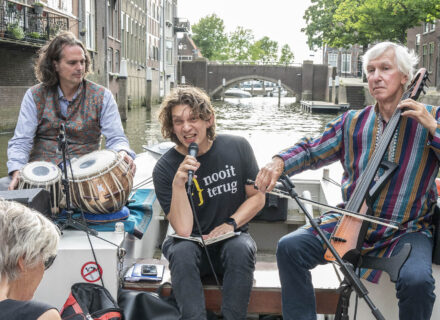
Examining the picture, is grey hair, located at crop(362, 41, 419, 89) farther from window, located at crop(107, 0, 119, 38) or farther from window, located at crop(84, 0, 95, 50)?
window, located at crop(107, 0, 119, 38)

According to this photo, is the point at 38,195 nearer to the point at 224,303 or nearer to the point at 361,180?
the point at 224,303

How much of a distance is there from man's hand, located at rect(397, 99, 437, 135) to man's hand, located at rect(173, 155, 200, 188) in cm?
77

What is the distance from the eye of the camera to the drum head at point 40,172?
247 centimetres

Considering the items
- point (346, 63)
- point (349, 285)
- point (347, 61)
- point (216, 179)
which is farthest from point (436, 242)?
point (346, 63)

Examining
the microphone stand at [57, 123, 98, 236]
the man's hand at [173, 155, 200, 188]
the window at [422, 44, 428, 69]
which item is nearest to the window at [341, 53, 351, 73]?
the window at [422, 44, 428, 69]

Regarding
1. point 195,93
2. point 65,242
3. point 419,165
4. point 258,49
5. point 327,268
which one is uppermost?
point 258,49

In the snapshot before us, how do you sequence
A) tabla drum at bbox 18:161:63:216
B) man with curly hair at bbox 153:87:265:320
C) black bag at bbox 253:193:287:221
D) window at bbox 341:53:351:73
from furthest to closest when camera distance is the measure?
window at bbox 341:53:351:73
black bag at bbox 253:193:287:221
tabla drum at bbox 18:161:63:216
man with curly hair at bbox 153:87:265:320

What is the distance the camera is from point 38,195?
7.21 feet

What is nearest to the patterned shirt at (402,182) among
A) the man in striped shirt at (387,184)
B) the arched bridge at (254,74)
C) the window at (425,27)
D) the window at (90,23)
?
the man in striped shirt at (387,184)

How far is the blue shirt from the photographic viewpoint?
273cm

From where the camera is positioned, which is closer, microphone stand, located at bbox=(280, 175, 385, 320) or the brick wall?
microphone stand, located at bbox=(280, 175, 385, 320)

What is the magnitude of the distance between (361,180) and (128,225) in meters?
1.12

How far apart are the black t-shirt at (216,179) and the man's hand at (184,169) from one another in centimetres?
17

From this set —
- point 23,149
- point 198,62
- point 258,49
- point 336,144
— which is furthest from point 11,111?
point 258,49
